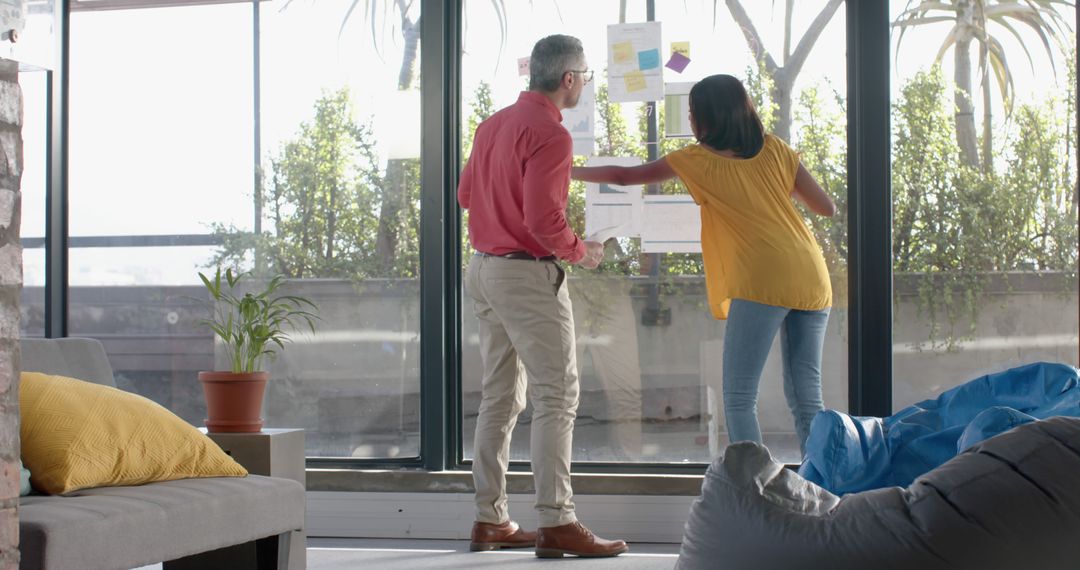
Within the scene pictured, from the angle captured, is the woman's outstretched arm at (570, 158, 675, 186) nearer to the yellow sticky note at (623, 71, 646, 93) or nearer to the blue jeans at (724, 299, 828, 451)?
the blue jeans at (724, 299, 828, 451)

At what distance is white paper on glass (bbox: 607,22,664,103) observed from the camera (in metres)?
4.29

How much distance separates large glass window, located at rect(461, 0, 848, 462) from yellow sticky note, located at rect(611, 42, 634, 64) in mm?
40

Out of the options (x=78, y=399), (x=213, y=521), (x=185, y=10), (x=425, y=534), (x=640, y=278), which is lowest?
(x=425, y=534)

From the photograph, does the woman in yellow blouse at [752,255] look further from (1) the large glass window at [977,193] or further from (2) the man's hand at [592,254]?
(1) the large glass window at [977,193]

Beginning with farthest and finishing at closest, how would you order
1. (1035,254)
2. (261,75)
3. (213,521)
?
(261,75), (1035,254), (213,521)

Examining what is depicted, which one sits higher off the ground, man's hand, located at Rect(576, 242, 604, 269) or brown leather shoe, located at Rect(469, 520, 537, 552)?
man's hand, located at Rect(576, 242, 604, 269)

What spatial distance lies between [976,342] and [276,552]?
2.53 meters

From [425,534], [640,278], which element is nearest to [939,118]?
[640,278]

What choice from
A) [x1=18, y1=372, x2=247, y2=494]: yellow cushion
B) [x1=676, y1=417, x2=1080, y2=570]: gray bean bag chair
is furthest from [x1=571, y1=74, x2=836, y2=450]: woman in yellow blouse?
[x1=676, y1=417, x2=1080, y2=570]: gray bean bag chair

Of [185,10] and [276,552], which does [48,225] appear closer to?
[185,10]

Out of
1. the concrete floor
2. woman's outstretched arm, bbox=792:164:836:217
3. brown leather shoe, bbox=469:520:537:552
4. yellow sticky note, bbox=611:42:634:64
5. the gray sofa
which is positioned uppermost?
yellow sticky note, bbox=611:42:634:64

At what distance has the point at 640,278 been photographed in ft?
14.2

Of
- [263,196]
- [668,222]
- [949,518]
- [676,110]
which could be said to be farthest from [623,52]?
[949,518]

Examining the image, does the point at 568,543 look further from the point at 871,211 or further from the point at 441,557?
the point at 871,211
